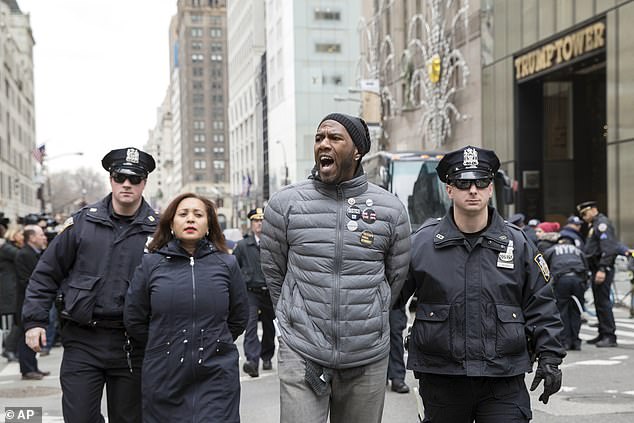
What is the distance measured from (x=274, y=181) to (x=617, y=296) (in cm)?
7231

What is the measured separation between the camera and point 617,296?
1870 centimetres

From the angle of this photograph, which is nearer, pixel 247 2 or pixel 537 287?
pixel 537 287

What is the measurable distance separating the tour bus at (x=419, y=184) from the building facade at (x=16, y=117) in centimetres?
4468

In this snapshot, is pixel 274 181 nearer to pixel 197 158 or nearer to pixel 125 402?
pixel 197 158

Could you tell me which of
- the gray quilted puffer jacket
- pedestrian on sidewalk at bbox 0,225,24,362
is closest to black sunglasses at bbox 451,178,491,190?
the gray quilted puffer jacket

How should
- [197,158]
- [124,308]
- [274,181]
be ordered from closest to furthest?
[124,308], [274,181], [197,158]

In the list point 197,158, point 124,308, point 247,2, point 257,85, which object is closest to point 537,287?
point 124,308

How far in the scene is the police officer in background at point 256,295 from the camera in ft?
33.0

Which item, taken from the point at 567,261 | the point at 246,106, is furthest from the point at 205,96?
the point at 567,261

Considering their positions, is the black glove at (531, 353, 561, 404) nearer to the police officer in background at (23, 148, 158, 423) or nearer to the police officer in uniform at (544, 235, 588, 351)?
the police officer in background at (23, 148, 158, 423)

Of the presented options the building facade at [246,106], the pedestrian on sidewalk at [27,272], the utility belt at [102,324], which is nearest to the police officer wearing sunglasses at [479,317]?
the utility belt at [102,324]

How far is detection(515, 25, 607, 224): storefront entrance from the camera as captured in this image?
32.5 m

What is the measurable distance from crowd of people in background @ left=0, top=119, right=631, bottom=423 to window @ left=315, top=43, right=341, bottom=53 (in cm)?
7789

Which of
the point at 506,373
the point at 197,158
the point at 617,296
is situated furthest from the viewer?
the point at 197,158
